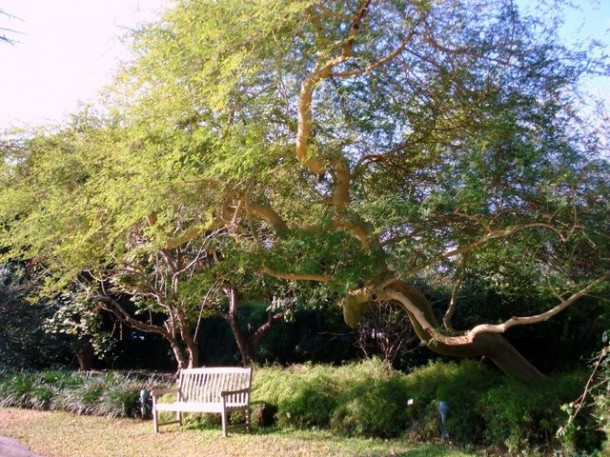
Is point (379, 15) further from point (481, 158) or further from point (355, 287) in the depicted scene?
point (355, 287)

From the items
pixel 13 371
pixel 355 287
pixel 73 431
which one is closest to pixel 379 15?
pixel 355 287

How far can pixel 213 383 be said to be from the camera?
37.8 feet

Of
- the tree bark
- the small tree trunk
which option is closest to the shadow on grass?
the tree bark

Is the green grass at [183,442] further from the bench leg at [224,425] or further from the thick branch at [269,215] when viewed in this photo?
the thick branch at [269,215]

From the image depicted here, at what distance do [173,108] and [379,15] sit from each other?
2899mm

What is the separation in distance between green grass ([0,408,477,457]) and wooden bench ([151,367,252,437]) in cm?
36

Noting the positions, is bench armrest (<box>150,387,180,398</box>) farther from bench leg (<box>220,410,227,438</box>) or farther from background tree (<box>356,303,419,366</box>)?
background tree (<box>356,303,419,366</box>)

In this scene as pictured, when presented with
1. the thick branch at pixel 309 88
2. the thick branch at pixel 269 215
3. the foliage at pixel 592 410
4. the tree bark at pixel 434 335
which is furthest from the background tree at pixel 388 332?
the thick branch at pixel 309 88

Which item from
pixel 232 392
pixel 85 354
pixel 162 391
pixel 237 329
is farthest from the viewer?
pixel 85 354

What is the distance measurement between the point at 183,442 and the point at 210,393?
4.99 feet

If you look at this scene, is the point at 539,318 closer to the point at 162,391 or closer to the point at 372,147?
the point at 372,147

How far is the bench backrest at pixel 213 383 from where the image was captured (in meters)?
11.1

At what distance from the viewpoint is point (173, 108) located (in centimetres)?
837

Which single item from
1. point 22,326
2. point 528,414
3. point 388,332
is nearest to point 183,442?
point 388,332
